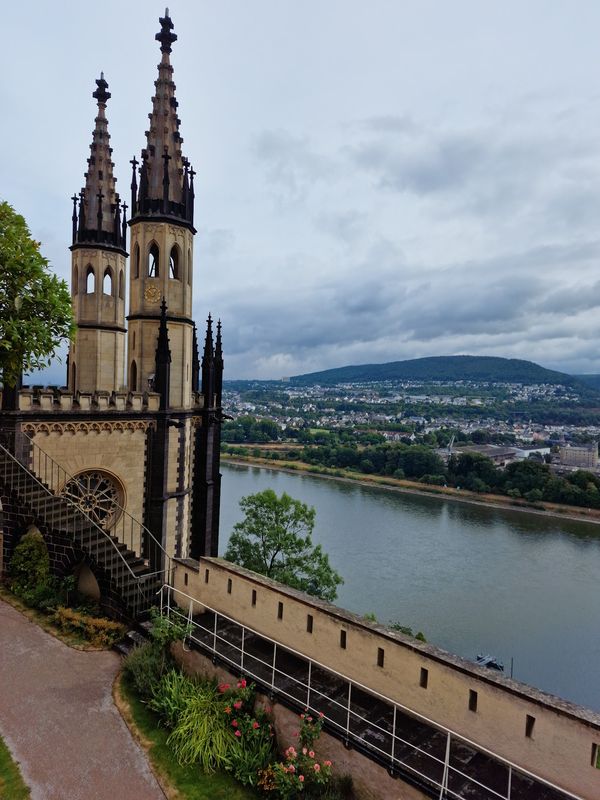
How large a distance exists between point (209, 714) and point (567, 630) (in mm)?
30473

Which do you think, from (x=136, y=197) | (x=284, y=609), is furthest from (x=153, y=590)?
(x=136, y=197)

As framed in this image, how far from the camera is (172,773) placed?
688 centimetres

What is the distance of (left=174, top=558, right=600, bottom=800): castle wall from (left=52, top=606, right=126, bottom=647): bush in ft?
6.72

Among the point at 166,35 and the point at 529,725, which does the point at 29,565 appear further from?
the point at 166,35

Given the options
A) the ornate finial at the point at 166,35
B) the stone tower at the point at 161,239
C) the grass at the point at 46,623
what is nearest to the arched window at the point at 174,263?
the stone tower at the point at 161,239

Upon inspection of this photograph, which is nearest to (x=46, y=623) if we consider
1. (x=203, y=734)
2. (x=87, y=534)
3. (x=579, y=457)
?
(x=87, y=534)

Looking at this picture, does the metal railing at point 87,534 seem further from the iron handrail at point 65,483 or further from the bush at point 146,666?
the bush at point 146,666

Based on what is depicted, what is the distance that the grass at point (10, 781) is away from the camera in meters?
6.37

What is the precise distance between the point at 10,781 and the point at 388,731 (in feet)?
15.5

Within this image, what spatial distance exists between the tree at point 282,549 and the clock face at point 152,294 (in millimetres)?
10421

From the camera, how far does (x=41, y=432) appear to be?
13.3 metres

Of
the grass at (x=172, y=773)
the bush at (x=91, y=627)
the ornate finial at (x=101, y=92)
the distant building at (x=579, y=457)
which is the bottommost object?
the distant building at (x=579, y=457)

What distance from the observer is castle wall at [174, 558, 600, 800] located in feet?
18.7

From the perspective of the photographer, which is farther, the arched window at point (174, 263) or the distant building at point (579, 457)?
the distant building at point (579, 457)
